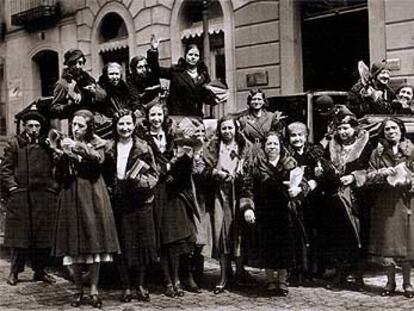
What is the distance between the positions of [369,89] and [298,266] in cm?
185

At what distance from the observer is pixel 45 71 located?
14.5 m

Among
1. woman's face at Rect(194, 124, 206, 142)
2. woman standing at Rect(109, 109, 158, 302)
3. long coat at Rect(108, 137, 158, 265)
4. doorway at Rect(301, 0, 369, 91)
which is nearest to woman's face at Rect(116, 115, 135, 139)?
woman standing at Rect(109, 109, 158, 302)

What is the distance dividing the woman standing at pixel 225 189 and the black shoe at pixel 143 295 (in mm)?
591

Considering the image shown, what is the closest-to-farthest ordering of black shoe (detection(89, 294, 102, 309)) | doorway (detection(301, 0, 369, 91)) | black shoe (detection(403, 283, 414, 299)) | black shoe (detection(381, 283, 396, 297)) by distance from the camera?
black shoe (detection(89, 294, 102, 309)), black shoe (detection(403, 283, 414, 299)), black shoe (detection(381, 283, 396, 297)), doorway (detection(301, 0, 369, 91))

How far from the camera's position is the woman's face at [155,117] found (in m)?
5.66

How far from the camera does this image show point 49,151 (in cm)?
655

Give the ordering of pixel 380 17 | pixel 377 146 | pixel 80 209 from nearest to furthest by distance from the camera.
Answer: pixel 80 209
pixel 377 146
pixel 380 17

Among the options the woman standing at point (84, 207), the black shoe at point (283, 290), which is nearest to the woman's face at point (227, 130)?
the woman standing at point (84, 207)

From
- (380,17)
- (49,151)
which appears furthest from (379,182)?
(380,17)

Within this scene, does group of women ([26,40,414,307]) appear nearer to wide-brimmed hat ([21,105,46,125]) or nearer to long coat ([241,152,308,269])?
long coat ([241,152,308,269])

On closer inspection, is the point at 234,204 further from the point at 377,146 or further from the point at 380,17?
the point at 380,17

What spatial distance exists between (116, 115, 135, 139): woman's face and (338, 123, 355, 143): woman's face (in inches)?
68.5

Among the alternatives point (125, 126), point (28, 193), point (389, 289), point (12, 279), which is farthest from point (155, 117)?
point (389, 289)

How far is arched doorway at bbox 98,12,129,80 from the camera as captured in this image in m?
13.6
